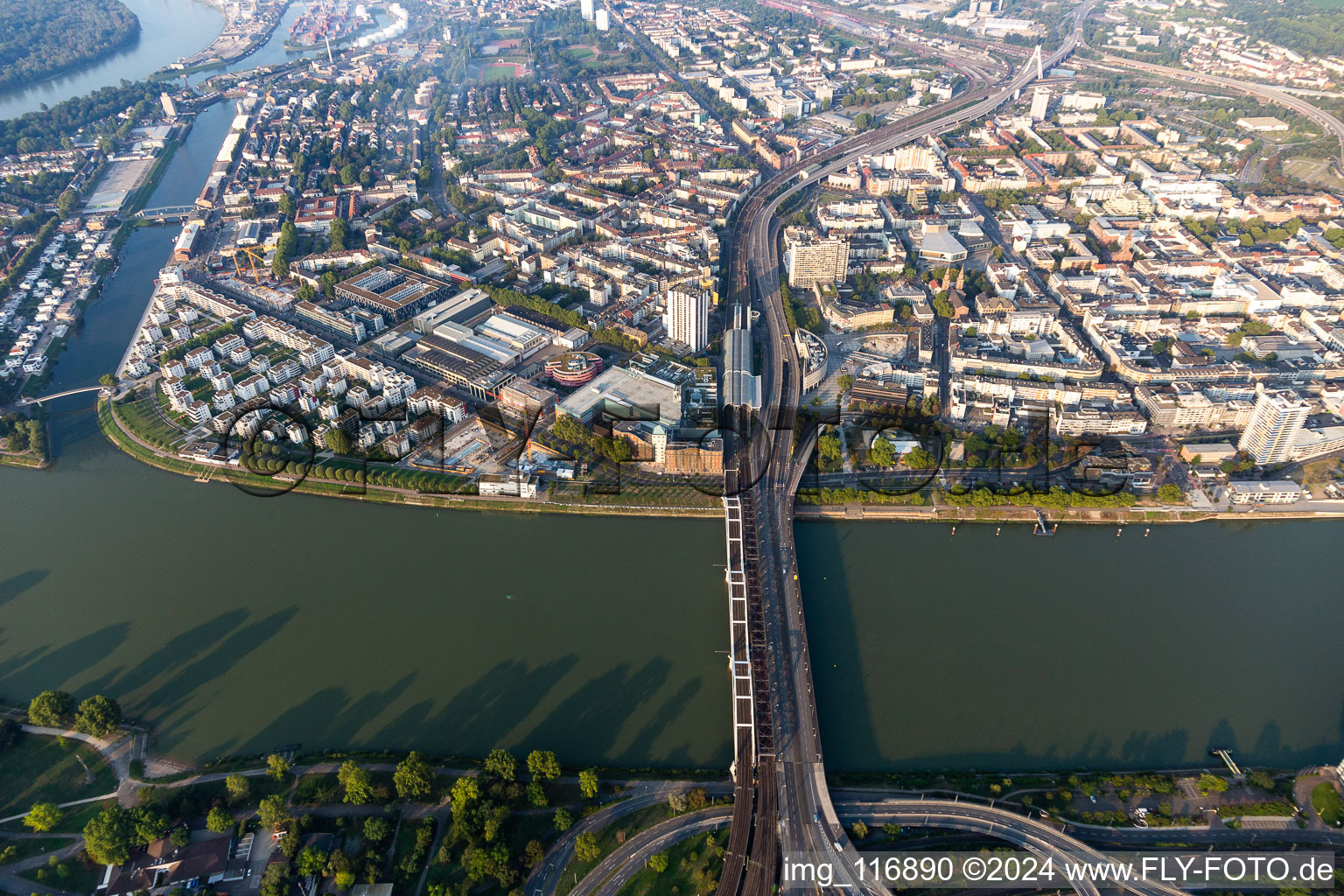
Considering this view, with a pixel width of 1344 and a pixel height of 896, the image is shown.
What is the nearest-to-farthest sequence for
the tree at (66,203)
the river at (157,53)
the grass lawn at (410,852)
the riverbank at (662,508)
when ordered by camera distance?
the grass lawn at (410,852)
the riverbank at (662,508)
the tree at (66,203)
the river at (157,53)

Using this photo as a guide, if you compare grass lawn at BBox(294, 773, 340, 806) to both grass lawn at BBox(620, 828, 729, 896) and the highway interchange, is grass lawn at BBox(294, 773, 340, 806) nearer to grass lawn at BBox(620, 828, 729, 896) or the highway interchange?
the highway interchange

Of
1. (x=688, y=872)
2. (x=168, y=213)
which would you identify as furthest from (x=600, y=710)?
(x=168, y=213)

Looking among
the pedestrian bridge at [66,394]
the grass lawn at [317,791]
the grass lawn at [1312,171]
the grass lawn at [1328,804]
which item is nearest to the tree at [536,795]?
the grass lawn at [317,791]

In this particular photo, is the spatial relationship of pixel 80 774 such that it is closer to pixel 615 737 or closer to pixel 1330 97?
pixel 615 737

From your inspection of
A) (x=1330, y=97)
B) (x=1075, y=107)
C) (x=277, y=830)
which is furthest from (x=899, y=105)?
(x=277, y=830)

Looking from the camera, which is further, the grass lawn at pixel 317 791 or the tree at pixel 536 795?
the grass lawn at pixel 317 791

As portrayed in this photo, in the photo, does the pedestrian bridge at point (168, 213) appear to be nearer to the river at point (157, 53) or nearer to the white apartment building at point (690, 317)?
the river at point (157, 53)
